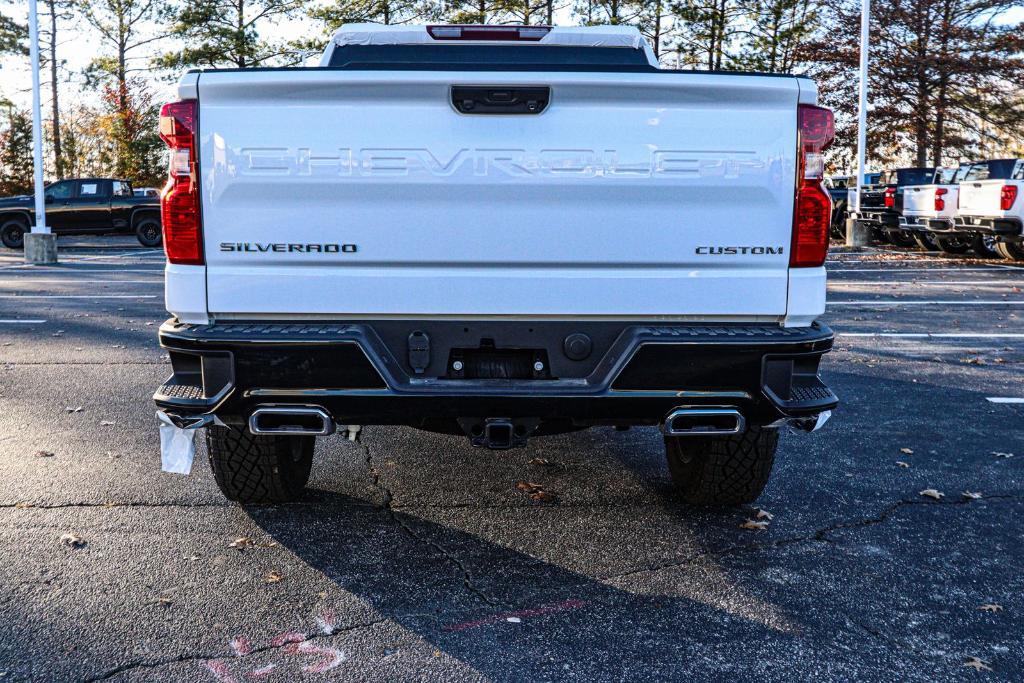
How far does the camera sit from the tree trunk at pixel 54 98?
128 ft

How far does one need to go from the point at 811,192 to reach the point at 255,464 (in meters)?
2.51

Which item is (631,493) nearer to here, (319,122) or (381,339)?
(381,339)

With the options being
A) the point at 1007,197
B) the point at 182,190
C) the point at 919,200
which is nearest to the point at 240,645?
the point at 182,190

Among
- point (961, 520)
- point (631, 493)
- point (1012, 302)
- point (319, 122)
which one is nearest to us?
point (319, 122)

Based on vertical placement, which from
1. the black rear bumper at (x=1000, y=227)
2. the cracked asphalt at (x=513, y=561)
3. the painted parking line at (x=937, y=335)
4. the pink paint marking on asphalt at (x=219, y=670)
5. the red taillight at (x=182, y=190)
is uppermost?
the red taillight at (x=182, y=190)

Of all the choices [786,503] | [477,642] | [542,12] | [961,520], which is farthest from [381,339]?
[542,12]

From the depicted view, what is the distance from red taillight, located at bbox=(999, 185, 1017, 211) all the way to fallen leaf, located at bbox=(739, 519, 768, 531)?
1580cm

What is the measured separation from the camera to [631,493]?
15.8 ft

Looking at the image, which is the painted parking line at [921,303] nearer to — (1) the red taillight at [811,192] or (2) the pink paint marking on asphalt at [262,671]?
(1) the red taillight at [811,192]

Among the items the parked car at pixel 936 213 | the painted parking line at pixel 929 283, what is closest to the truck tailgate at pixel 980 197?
the parked car at pixel 936 213

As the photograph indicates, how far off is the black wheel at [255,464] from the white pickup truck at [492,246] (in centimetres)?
64

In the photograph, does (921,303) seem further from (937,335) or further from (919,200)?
(919,200)

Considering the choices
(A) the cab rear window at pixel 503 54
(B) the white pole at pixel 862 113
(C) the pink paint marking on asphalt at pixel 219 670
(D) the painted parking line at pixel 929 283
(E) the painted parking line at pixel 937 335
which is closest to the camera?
(C) the pink paint marking on asphalt at pixel 219 670

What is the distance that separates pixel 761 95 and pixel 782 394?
3.45 ft
